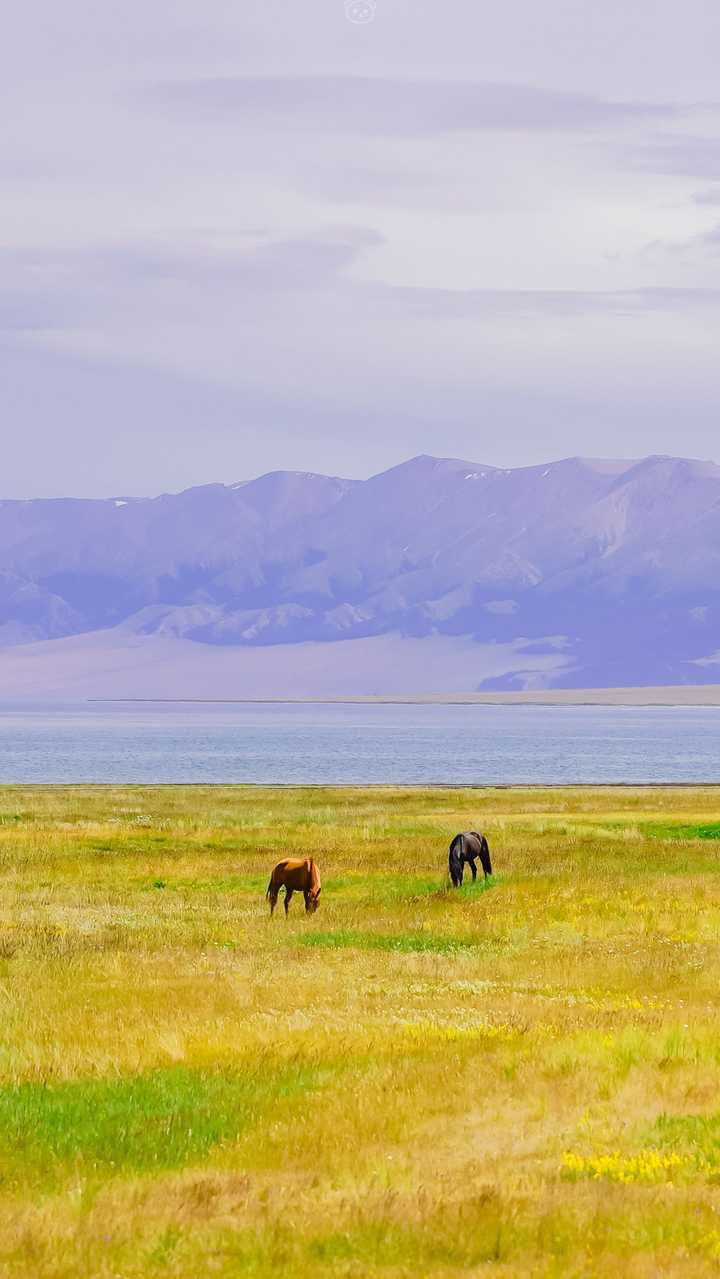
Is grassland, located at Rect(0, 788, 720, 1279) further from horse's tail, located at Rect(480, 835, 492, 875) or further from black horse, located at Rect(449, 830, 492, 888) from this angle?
horse's tail, located at Rect(480, 835, 492, 875)

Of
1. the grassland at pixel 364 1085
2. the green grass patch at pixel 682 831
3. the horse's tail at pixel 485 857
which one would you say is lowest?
the grassland at pixel 364 1085

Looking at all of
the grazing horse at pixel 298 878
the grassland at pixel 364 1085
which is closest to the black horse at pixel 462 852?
the grassland at pixel 364 1085

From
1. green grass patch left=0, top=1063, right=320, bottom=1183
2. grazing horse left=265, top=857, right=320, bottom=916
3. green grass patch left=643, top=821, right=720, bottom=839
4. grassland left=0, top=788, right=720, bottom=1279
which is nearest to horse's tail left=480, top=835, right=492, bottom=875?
grassland left=0, top=788, right=720, bottom=1279

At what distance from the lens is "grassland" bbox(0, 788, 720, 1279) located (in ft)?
30.7

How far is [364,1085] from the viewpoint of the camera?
45.2 feet

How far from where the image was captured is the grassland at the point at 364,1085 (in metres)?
9.36

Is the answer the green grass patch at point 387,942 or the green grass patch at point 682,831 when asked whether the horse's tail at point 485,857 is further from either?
the green grass patch at point 682,831

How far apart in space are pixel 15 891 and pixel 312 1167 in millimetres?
25853

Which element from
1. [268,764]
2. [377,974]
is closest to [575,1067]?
[377,974]

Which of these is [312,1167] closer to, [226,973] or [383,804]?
[226,973]

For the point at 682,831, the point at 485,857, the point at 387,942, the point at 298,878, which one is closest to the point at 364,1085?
the point at 387,942

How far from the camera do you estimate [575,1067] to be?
47.9 feet

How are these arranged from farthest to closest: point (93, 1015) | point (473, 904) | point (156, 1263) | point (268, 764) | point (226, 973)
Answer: point (268, 764), point (473, 904), point (226, 973), point (93, 1015), point (156, 1263)

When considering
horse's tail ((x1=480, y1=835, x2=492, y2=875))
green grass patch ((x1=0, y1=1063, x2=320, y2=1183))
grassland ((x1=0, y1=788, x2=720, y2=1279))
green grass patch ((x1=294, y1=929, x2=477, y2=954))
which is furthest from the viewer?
horse's tail ((x1=480, y1=835, x2=492, y2=875))
